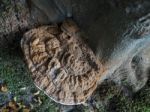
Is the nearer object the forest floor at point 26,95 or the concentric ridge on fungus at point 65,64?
the concentric ridge on fungus at point 65,64

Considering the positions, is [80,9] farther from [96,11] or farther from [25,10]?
[25,10]

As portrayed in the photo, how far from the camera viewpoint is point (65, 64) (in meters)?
2.67

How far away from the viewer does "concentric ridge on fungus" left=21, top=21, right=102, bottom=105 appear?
2.65m

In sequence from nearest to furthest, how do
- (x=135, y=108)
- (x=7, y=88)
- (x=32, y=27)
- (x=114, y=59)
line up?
(x=114, y=59), (x=32, y=27), (x=7, y=88), (x=135, y=108)

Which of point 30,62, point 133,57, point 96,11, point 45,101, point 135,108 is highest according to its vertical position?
point 96,11

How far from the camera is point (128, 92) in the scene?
3453 millimetres

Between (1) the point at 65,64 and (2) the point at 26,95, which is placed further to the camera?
(2) the point at 26,95

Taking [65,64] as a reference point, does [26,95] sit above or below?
below

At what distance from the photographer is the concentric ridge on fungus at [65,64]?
8.68ft

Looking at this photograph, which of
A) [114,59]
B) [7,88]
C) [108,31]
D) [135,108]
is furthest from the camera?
[135,108]

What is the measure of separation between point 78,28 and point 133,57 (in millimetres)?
634

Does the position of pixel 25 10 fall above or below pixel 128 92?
above

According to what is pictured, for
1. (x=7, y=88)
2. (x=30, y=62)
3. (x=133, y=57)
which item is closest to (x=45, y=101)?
(x=7, y=88)

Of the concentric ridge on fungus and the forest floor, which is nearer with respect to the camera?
the concentric ridge on fungus
